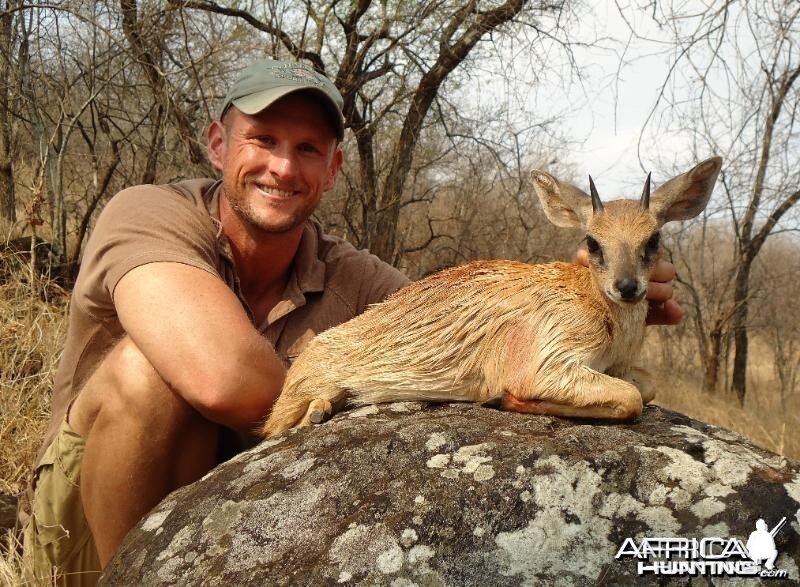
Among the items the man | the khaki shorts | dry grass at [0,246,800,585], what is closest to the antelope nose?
the man

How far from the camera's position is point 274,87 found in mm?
4039

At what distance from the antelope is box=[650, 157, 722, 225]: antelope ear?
0.33 feet

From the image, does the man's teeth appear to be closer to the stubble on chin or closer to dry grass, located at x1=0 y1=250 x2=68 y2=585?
the stubble on chin

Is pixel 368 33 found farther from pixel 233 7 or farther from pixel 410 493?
pixel 410 493

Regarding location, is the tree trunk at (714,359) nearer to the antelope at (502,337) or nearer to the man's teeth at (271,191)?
→ the antelope at (502,337)

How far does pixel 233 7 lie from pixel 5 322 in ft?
14.7

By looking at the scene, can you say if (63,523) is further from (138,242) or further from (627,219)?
(627,219)

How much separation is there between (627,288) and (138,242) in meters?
2.32

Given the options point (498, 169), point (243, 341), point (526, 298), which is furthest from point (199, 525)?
point (498, 169)

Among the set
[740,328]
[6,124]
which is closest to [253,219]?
[6,124]

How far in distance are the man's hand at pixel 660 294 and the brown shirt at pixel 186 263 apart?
4.86 ft

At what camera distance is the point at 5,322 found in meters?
6.84

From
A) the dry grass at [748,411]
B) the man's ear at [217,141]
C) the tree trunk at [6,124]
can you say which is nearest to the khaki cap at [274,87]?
the man's ear at [217,141]

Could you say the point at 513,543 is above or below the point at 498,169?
below
